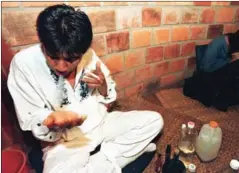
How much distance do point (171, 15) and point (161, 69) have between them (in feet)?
1.45

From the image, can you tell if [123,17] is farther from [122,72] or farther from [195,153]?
[195,153]

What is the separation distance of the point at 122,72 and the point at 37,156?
0.80m

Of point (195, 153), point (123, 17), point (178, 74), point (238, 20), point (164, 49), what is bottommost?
point (195, 153)

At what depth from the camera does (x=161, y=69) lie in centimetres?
186

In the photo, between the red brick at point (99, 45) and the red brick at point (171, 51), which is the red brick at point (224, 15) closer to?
the red brick at point (171, 51)

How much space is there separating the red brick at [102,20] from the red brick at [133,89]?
0.54 m

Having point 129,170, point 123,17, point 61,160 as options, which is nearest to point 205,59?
point 123,17

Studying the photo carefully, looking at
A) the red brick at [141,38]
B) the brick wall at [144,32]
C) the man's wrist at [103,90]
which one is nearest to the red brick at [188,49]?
the brick wall at [144,32]

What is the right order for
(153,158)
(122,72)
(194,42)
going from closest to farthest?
(153,158), (122,72), (194,42)

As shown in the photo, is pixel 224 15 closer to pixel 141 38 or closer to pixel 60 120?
pixel 141 38

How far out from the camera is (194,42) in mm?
1907

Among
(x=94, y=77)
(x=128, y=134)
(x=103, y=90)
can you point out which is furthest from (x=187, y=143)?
(x=94, y=77)

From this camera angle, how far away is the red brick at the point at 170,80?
1938mm

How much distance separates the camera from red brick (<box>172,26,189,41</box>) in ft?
5.69
